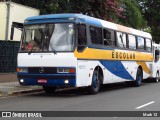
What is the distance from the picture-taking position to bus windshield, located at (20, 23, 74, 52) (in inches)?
635

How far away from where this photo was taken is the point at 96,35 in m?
18.0

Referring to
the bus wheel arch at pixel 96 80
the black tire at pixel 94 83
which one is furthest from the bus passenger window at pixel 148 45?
the black tire at pixel 94 83

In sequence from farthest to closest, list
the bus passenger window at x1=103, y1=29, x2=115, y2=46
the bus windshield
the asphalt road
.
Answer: the bus passenger window at x1=103, y1=29, x2=115, y2=46, the bus windshield, the asphalt road

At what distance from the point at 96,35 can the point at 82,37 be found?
1.54 meters

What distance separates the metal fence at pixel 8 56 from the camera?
2244cm

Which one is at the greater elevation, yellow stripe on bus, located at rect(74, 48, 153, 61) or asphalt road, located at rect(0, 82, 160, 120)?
yellow stripe on bus, located at rect(74, 48, 153, 61)

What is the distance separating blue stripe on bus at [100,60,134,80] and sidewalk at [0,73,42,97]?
10.4 ft

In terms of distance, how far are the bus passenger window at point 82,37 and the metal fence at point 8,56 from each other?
277 inches

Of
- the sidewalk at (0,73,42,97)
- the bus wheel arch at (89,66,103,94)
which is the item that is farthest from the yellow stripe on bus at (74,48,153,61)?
the sidewalk at (0,73,42,97)

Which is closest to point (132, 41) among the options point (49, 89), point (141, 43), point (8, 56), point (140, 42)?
point (140, 42)

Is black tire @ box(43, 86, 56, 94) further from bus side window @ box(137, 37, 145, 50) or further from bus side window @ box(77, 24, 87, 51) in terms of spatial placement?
bus side window @ box(137, 37, 145, 50)

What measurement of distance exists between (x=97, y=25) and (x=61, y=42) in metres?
2.63

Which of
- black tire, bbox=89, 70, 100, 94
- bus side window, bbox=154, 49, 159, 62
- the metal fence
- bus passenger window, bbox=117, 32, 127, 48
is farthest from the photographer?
bus side window, bbox=154, 49, 159, 62

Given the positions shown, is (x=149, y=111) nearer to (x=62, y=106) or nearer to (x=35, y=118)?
(x=62, y=106)
